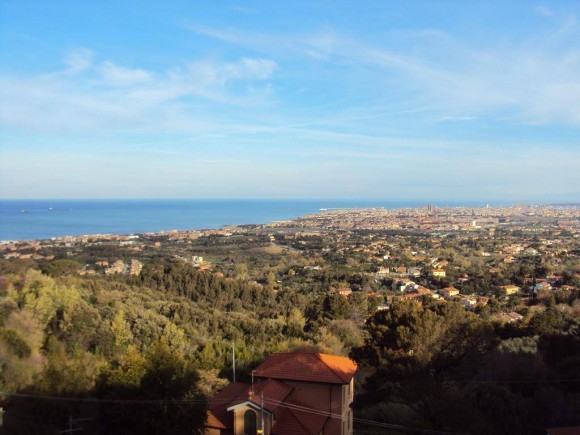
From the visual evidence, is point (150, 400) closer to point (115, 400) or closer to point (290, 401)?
point (115, 400)

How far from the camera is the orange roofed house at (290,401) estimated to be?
9.30 meters

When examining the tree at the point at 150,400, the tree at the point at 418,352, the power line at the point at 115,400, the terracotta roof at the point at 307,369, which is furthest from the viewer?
the tree at the point at 418,352

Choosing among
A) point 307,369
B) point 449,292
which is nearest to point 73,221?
point 449,292

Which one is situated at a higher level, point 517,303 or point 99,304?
point 99,304

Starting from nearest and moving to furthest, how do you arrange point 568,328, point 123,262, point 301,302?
point 568,328, point 301,302, point 123,262

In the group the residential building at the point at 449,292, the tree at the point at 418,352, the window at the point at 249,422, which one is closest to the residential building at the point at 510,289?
the residential building at the point at 449,292

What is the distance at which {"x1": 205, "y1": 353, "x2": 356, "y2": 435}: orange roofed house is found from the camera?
9.30 m

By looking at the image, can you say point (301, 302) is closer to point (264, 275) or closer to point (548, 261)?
point (264, 275)

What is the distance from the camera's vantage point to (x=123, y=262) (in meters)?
34.3

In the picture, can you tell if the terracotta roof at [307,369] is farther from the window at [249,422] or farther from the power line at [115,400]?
the power line at [115,400]

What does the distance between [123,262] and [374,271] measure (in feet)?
74.3

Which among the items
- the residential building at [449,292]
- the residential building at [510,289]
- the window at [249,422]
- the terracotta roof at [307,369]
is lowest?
the residential building at [449,292]

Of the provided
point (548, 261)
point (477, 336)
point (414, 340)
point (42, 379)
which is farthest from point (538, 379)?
point (548, 261)

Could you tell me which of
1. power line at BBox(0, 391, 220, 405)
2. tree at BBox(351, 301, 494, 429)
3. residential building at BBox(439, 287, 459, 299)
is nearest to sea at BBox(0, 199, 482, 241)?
power line at BBox(0, 391, 220, 405)
